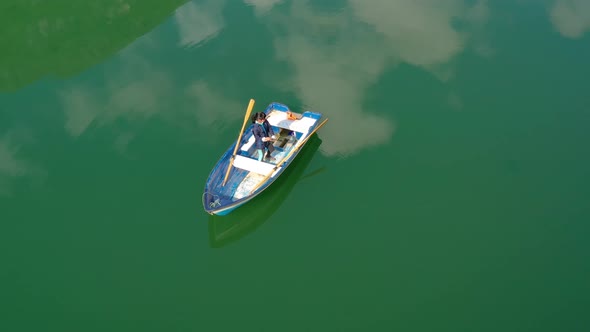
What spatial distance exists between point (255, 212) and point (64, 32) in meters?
11.8

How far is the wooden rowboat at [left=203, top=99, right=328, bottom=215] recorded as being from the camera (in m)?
12.4

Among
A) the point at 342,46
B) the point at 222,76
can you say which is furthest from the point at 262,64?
the point at 342,46

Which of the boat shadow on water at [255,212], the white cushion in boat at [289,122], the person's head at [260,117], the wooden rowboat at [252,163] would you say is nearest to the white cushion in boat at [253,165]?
the wooden rowboat at [252,163]

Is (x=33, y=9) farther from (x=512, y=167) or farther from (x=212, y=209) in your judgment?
(x=512, y=167)

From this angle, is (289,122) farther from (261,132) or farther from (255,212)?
(255,212)

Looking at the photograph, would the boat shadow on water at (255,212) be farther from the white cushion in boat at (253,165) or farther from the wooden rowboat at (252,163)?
the white cushion in boat at (253,165)

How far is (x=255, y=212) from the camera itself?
13.1 metres

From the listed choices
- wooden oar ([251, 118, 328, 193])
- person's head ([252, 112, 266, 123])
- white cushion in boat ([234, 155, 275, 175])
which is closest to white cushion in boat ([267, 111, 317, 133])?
wooden oar ([251, 118, 328, 193])

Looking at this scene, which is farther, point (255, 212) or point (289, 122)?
point (289, 122)

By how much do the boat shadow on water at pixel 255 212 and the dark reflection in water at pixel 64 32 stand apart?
9064 mm

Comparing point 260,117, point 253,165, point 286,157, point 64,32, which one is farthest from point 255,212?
point 64,32

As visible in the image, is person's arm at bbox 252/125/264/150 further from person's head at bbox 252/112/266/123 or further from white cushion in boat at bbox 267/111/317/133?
white cushion in boat at bbox 267/111/317/133

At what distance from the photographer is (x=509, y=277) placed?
11562mm

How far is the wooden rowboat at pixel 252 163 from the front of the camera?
12.4 metres
